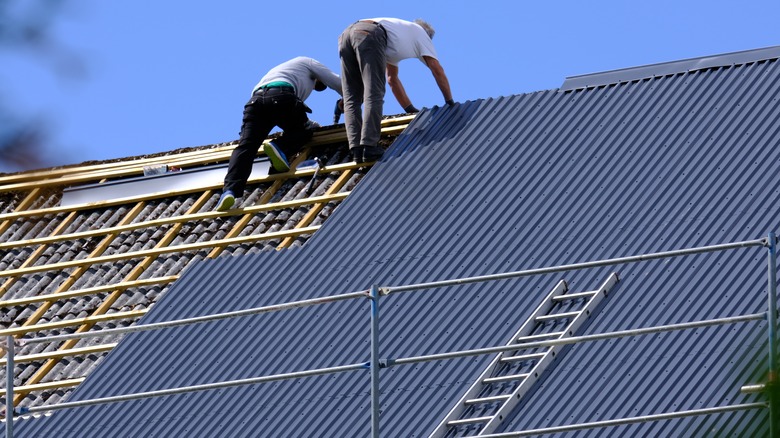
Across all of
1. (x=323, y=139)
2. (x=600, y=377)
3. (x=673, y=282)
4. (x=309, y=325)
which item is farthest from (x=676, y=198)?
(x=323, y=139)

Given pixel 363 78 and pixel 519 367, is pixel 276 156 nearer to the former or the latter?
pixel 363 78

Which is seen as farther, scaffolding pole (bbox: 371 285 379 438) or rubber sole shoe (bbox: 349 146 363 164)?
rubber sole shoe (bbox: 349 146 363 164)

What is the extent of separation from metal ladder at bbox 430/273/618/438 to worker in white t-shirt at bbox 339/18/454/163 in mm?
3073

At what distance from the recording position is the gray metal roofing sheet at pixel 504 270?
357 inches

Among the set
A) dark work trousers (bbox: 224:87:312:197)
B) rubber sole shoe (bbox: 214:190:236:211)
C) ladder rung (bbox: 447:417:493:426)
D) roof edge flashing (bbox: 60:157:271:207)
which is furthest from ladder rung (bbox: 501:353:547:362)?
roof edge flashing (bbox: 60:157:271:207)

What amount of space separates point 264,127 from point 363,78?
0.99 m

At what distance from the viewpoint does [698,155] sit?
1074cm

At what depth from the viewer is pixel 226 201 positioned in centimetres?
1280

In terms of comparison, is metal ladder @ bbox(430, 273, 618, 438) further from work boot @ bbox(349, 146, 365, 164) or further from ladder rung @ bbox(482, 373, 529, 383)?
work boot @ bbox(349, 146, 365, 164)

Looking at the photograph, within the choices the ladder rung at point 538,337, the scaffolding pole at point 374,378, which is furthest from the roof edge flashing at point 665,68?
the scaffolding pole at point 374,378

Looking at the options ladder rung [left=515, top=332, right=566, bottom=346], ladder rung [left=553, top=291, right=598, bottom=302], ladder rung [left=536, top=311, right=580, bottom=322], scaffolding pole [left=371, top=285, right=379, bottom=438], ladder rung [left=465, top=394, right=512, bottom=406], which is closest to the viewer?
scaffolding pole [left=371, top=285, right=379, bottom=438]

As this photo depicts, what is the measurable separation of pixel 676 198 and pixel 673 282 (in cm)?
107

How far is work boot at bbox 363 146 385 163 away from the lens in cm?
1245

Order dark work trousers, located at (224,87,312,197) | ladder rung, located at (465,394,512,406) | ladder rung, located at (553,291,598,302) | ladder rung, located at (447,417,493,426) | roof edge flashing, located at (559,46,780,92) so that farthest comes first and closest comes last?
dark work trousers, located at (224,87,312,197) → roof edge flashing, located at (559,46,780,92) → ladder rung, located at (553,291,598,302) → ladder rung, located at (465,394,512,406) → ladder rung, located at (447,417,493,426)
